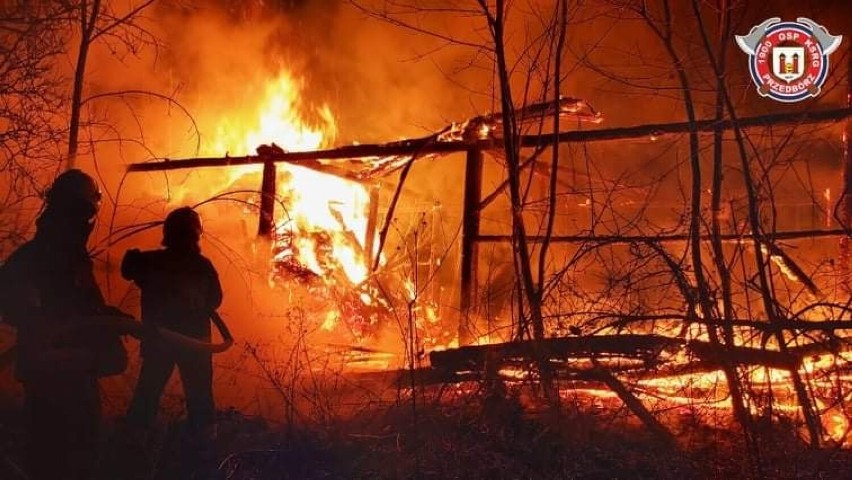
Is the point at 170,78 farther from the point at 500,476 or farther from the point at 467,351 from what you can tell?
the point at 500,476

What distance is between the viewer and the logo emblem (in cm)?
875

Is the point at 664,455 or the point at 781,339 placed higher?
the point at 781,339

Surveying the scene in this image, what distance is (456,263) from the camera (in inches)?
491

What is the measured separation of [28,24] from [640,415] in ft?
17.5

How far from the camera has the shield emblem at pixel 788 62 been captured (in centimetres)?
909

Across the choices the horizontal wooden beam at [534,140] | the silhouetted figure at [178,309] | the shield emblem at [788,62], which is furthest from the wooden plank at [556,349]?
the shield emblem at [788,62]

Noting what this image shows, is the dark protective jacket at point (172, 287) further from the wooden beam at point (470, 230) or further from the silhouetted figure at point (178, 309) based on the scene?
the wooden beam at point (470, 230)

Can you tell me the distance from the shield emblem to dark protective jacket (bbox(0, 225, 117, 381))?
8668mm

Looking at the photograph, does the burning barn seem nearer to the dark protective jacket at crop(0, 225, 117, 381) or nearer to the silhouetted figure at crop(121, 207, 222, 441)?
the silhouetted figure at crop(121, 207, 222, 441)

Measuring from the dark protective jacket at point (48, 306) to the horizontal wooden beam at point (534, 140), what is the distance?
2.97 meters

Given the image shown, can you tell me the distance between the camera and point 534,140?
5172 millimetres

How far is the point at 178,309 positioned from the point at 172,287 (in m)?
0.16

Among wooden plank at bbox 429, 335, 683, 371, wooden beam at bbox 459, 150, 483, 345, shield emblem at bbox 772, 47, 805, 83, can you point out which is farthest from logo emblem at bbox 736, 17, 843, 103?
wooden plank at bbox 429, 335, 683, 371

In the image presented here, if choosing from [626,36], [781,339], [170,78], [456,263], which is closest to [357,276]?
[456,263]
